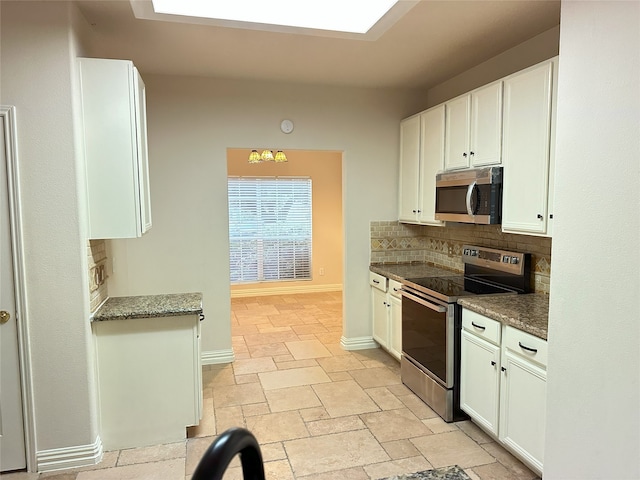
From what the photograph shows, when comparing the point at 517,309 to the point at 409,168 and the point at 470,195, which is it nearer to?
the point at 470,195

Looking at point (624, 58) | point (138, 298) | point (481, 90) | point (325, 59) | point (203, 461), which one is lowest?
point (138, 298)

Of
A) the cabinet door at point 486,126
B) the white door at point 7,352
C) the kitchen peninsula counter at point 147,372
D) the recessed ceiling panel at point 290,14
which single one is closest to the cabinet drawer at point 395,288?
the cabinet door at point 486,126

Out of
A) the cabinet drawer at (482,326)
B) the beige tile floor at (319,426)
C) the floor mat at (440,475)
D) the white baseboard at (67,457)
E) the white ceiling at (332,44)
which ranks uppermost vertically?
the white ceiling at (332,44)

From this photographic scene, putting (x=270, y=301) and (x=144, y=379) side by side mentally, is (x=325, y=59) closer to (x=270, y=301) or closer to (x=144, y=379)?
(x=144, y=379)

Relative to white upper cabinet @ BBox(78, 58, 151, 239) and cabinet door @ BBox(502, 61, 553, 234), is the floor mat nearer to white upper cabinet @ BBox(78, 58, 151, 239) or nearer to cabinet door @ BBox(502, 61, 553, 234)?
cabinet door @ BBox(502, 61, 553, 234)

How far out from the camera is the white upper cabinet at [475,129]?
2.99 m

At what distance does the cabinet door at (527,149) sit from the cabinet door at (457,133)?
439 millimetres

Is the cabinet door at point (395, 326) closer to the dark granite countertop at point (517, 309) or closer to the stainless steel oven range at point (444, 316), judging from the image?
the stainless steel oven range at point (444, 316)

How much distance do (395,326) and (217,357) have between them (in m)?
1.68

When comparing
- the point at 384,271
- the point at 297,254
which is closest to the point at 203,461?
the point at 384,271

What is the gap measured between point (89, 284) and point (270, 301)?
14.1ft

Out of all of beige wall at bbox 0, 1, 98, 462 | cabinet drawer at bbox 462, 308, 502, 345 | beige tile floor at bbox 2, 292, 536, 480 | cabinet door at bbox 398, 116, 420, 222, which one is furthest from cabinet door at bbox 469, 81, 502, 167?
beige wall at bbox 0, 1, 98, 462

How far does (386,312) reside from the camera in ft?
13.6

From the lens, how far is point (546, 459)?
69.8 inches
